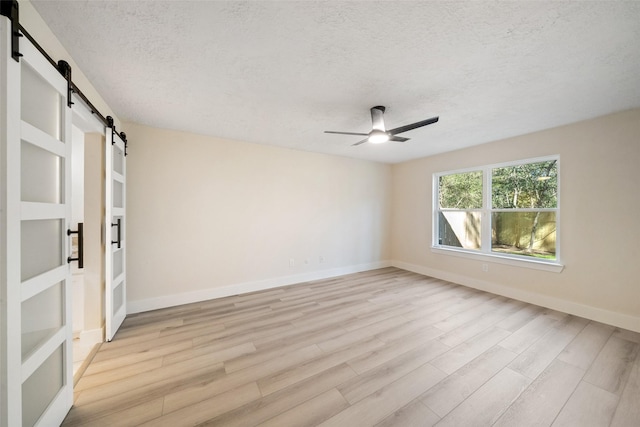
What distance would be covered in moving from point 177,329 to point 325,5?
10.6 feet

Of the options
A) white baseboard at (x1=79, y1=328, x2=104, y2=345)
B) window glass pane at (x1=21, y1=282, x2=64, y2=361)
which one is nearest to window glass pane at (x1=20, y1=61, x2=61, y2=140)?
window glass pane at (x1=21, y1=282, x2=64, y2=361)

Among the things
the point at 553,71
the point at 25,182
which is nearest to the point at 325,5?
the point at 25,182

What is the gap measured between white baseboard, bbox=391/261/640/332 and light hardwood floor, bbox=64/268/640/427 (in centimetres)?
15

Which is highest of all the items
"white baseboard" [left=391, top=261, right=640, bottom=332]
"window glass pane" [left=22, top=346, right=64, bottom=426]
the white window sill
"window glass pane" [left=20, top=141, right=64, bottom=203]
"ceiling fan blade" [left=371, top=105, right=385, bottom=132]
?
"ceiling fan blade" [left=371, top=105, right=385, bottom=132]

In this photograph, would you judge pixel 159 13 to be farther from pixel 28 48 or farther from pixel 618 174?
pixel 618 174

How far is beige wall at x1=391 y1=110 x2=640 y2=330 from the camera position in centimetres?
262

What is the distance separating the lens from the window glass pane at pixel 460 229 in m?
4.15

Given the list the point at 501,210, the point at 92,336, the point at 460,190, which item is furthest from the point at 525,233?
the point at 92,336

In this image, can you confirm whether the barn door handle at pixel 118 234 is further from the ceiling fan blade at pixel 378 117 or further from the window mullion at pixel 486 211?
the window mullion at pixel 486 211

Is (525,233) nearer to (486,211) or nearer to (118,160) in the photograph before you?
(486,211)

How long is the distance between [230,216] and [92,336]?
1.98 meters

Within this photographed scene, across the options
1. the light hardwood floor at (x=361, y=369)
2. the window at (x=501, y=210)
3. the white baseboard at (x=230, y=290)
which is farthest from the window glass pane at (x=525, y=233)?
the white baseboard at (x=230, y=290)

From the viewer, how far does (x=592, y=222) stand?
113 inches

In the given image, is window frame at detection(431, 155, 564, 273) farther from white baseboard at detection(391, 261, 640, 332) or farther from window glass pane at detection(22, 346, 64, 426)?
window glass pane at detection(22, 346, 64, 426)
